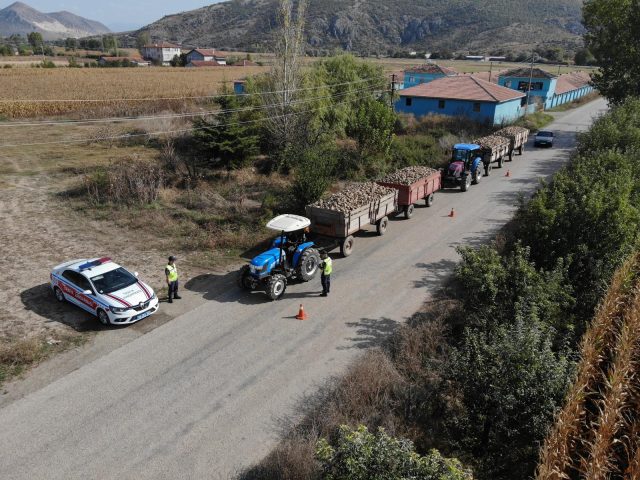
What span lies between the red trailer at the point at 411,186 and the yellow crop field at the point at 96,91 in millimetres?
16469

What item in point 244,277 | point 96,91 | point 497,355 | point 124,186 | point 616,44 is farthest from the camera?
point 96,91

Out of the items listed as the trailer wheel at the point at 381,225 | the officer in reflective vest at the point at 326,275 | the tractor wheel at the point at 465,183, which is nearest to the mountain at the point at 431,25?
the tractor wheel at the point at 465,183

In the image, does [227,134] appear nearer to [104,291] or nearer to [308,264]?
[308,264]

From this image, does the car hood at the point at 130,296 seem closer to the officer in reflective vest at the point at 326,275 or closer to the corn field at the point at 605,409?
the officer in reflective vest at the point at 326,275

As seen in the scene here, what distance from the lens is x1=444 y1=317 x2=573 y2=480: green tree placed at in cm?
806

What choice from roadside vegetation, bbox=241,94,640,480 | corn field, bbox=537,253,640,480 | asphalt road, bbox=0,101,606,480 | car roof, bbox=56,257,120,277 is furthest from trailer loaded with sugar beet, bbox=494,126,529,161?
car roof, bbox=56,257,120,277

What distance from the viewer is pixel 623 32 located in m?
39.1

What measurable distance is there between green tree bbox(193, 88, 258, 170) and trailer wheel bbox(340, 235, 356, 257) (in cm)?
1140

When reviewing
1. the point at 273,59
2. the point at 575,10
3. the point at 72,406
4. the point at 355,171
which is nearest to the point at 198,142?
the point at 273,59

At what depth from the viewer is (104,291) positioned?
1332 centimetres

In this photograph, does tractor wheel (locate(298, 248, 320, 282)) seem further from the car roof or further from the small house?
the small house

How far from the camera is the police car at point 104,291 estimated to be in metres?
13.1

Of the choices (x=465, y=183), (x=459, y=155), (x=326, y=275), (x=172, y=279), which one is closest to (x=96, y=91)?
(x=459, y=155)

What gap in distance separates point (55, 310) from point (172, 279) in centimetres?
343
